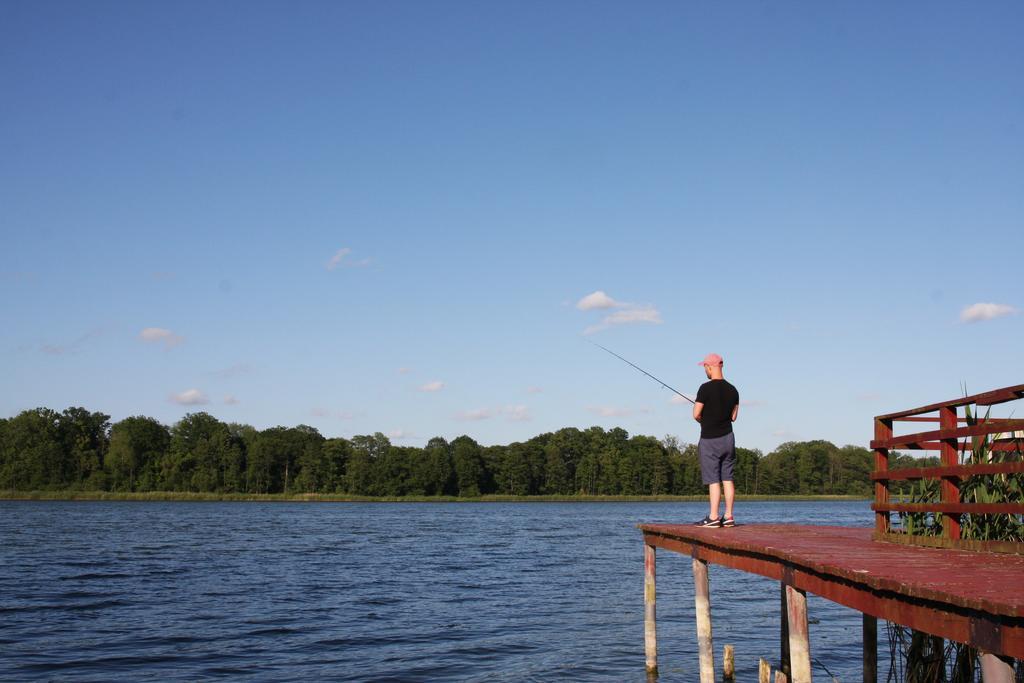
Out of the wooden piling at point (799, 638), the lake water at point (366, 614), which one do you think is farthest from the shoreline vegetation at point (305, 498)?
the wooden piling at point (799, 638)

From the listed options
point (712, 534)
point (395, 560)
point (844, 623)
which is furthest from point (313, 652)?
point (395, 560)

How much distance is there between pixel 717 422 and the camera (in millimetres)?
11523

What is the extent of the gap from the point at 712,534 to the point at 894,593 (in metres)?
4.66

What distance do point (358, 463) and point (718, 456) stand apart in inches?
4526

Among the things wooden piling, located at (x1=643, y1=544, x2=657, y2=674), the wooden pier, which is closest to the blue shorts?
the wooden pier

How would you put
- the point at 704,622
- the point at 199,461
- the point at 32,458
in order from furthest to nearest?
the point at 199,461 → the point at 32,458 → the point at 704,622

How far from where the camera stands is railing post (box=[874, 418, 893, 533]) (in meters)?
10.2

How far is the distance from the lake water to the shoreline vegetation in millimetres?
71084

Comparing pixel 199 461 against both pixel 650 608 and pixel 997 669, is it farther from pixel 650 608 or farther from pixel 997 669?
pixel 997 669

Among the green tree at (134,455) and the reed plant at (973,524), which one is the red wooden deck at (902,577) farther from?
the green tree at (134,455)

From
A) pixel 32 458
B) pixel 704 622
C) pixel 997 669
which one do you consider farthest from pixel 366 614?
pixel 32 458

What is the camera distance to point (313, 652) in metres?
18.5

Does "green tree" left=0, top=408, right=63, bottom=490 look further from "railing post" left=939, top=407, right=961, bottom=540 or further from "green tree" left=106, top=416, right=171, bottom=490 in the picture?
"railing post" left=939, top=407, right=961, bottom=540

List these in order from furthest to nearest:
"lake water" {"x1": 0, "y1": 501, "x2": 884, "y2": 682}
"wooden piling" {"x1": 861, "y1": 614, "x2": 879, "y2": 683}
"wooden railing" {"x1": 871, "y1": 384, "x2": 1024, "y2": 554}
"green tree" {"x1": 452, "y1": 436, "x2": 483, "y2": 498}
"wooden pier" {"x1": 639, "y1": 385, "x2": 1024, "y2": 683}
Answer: "green tree" {"x1": 452, "y1": 436, "x2": 483, "y2": 498}, "lake water" {"x1": 0, "y1": 501, "x2": 884, "y2": 682}, "wooden piling" {"x1": 861, "y1": 614, "x2": 879, "y2": 683}, "wooden railing" {"x1": 871, "y1": 384, "x2": 1024, "y2": 554}, "wooden pier" {"x1": 639, "y1": 385, "x2": 1024, "y2": 683}
